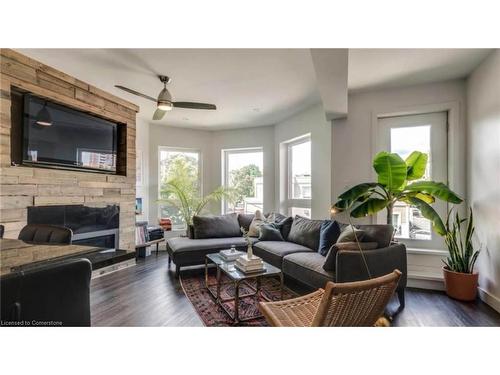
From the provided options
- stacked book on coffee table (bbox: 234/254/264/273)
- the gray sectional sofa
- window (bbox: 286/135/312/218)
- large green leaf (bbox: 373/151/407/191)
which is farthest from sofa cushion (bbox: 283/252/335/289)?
window (bbox: 286/135/312/218)

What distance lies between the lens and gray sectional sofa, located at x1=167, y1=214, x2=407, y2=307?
2.26 metres

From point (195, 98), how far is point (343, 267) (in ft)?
9.83

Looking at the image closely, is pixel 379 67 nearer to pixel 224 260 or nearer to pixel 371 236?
pixel 371 236

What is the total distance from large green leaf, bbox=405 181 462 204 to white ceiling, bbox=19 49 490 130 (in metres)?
1.28

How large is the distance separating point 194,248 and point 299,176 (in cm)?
233

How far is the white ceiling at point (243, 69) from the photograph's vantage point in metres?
2.37

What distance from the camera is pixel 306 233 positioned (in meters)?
3.37

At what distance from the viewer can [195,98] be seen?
3.61 metres

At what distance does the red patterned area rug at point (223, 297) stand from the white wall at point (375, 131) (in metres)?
1.61

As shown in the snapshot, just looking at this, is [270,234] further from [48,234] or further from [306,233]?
[48,234]

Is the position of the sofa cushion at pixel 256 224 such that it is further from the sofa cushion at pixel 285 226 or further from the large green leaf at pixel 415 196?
the large green leaf at pixel 415 196

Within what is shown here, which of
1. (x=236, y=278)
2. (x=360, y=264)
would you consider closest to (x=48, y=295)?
(x=236, y=278)

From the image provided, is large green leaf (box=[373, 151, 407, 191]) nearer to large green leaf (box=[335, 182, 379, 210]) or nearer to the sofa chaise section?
large green leaf (box=[335, 182, 379, 210])
